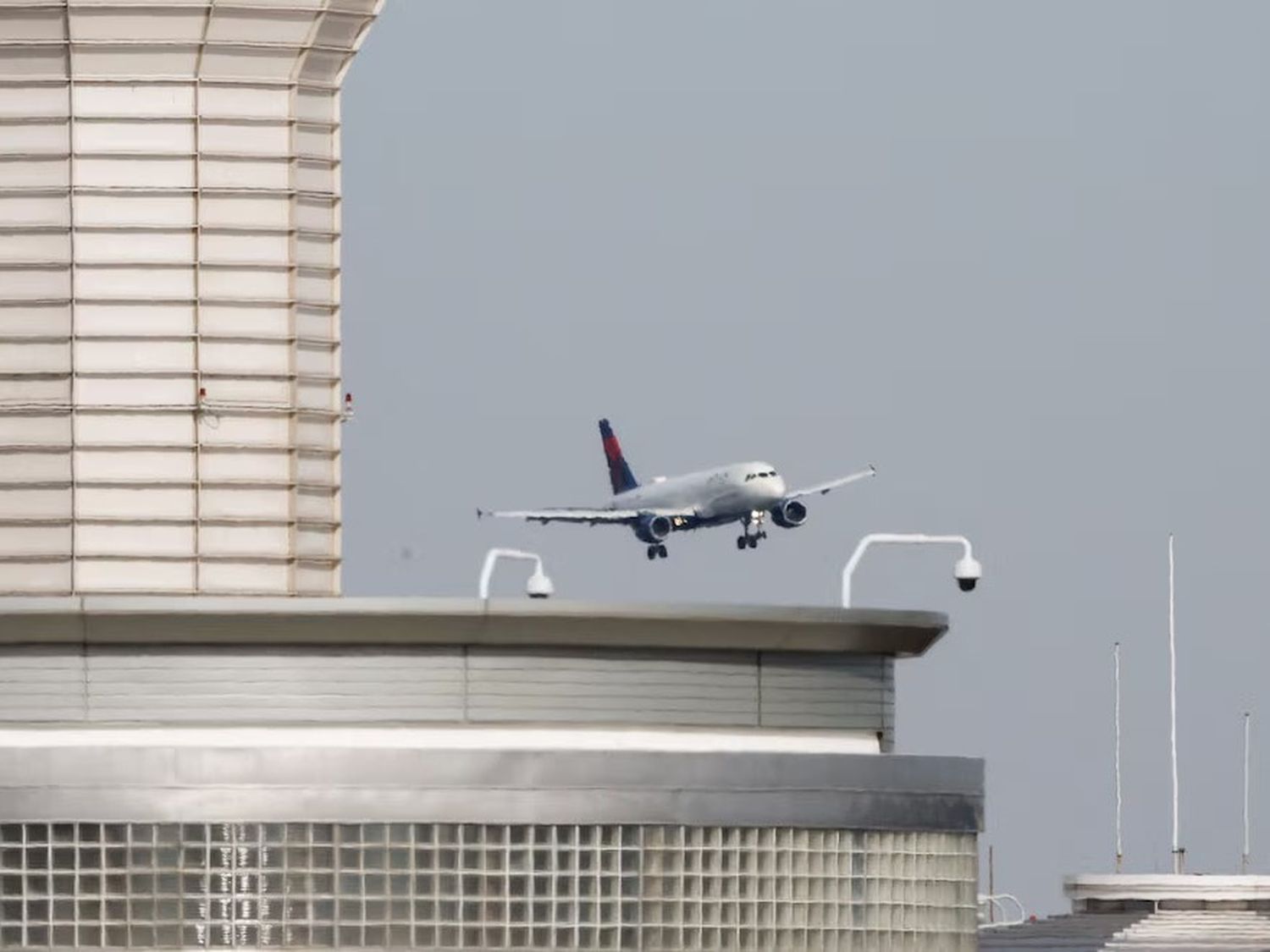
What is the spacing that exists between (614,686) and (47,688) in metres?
8.56

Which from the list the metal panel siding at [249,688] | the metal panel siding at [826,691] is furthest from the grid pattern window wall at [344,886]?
the metal panel siding at [826,691]

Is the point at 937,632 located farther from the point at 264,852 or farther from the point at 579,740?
the point at 264,852

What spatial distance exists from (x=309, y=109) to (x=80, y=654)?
38.0 ft

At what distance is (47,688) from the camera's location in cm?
6994

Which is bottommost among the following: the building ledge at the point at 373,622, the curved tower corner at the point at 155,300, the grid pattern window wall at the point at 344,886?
the grid pattern window wall at the point at 344,886

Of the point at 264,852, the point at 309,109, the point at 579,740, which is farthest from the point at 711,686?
the point at 309,109

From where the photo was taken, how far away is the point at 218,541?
2970 inches

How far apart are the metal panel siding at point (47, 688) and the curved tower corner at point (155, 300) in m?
5.08

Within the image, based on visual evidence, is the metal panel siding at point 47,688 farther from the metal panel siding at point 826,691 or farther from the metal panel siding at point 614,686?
the metal panel siding at point 826,691

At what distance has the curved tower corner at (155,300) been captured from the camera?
75062mm

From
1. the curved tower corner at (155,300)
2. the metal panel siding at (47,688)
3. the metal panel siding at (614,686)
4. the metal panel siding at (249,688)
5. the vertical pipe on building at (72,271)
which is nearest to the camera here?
the metal panel siding at (249,688)

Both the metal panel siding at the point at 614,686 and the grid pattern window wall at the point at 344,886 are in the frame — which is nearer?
the grid pattern window wall at the point at 344,886

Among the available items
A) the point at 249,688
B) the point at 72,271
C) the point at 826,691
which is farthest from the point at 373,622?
the point at 72,271

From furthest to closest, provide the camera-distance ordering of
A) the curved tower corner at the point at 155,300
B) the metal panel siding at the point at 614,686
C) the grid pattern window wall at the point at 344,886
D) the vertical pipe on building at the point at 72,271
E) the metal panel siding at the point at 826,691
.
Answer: the curved tower corner at the point at 155,300
the vertical pipe on building at the point at 72,271
the metal panel siding at the point at 826,691
the metal panel siding at the point at 614,686
the grid pattern window wall at the point at 344,886
